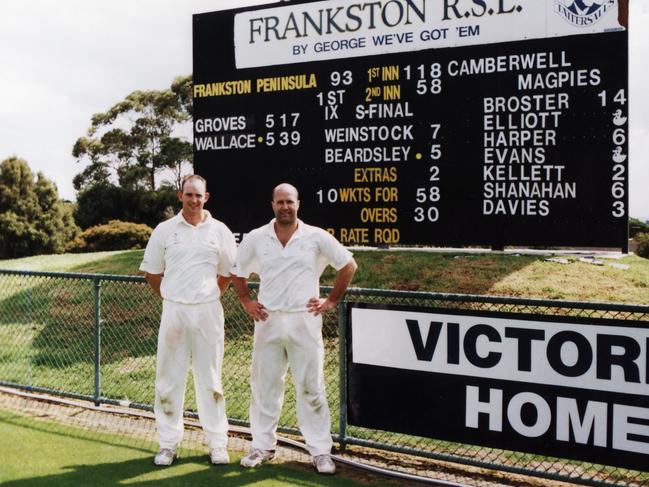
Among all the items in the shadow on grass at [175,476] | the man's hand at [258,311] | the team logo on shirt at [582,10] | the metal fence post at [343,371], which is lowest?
the shadow on grass at [175,476]

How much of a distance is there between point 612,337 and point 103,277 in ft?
13.6

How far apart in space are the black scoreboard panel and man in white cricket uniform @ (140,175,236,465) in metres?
4.53

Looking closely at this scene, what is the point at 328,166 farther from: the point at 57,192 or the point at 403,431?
the point at 57,192

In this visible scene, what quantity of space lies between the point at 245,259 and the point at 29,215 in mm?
34106

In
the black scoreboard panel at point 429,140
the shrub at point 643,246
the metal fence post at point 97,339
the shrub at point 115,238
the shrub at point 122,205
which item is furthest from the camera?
the shrub at point 122,205

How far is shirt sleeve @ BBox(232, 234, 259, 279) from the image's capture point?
470cm

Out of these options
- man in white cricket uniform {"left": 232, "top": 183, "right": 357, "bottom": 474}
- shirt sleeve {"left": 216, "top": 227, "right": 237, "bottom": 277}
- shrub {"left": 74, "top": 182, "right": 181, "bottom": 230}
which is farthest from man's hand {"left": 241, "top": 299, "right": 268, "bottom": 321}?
shrub {"left": 74, "top": 182, "right": 181, "bottom": 230}

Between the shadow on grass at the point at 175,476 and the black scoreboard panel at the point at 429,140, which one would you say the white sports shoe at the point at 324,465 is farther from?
the black scoreboard panel at the point at 429,140

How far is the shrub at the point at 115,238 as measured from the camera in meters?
26.0

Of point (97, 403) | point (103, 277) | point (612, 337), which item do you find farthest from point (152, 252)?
point (612, 337)

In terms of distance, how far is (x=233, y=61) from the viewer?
1016cm

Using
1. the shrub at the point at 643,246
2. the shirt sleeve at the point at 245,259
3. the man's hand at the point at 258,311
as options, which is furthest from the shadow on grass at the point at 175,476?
the shrub at the point at 643,246

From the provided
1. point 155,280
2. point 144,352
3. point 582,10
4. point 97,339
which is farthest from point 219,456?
point 582,10

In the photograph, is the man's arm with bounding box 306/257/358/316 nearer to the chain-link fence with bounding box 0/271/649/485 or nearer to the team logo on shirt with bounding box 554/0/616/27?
the chain-link fence with bounding box 0/271/649/485
